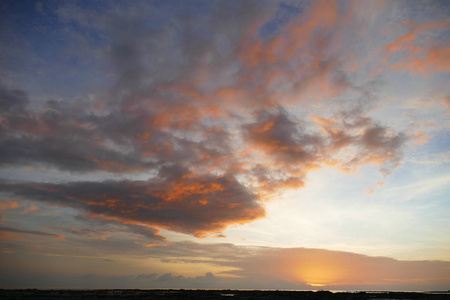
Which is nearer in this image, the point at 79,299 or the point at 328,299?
the point at 79,299

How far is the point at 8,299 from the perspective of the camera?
7875cm

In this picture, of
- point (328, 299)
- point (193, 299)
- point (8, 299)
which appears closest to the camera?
point (8, 299)

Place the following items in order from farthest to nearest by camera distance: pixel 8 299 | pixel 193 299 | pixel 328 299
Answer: pixel 328 299 < pixel 193 299 < pixel 8 299

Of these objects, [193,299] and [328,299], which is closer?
[193,299]

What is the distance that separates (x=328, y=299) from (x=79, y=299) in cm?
7894

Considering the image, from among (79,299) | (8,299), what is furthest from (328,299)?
(8,299)

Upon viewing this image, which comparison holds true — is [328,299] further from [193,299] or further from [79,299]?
[79,299]

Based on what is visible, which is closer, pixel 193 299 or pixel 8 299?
pixel 8 299

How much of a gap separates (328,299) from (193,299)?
44982mm

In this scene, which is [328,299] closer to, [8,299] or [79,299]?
[79,299]

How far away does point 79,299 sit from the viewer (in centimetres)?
8144

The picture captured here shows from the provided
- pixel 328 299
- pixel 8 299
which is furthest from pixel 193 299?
pixel 8 299

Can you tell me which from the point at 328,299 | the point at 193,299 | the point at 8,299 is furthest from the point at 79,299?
the point at 328,299

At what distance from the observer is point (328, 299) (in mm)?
91000
